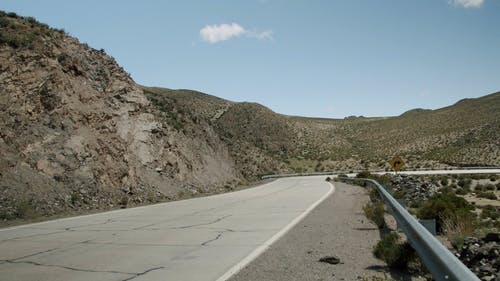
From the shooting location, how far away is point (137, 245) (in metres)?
10.9

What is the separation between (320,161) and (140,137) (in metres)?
63.0

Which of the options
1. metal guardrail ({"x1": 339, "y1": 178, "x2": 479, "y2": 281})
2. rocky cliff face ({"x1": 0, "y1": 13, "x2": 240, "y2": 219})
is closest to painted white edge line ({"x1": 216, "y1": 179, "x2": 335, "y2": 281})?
metal guardrail ({"x1": 339, "y1": 178, "x2": 479, "y2": 281})

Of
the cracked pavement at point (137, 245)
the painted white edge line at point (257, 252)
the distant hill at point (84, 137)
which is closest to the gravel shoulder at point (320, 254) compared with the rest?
the painted white edge line at point (257, 252)

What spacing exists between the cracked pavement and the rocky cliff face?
4.73 m

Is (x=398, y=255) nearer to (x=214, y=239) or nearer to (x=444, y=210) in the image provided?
(x=214, y=239)

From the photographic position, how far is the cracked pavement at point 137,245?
8.15m

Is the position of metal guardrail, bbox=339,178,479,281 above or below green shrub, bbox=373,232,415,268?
above

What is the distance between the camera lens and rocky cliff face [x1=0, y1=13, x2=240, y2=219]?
21.2 metres

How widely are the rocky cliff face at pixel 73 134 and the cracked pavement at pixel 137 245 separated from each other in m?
4.73

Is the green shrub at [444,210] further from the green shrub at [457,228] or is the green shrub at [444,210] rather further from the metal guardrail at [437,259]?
the metal guardrail at [437,259]

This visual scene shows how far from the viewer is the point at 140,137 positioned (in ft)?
108

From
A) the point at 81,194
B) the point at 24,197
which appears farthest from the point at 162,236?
the point at 81,194

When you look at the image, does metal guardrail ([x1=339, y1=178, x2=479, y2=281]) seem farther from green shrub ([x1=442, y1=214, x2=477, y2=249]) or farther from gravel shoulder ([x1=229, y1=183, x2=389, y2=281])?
green shrub ([x1=442, y1=214, x2=477, y2=249])

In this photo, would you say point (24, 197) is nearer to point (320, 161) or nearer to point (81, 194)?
point (81, 194)
